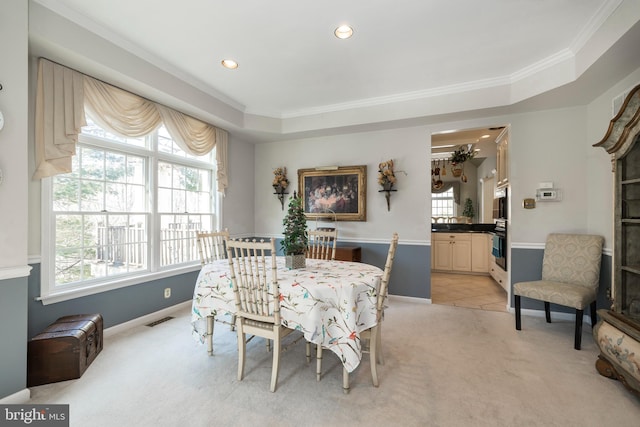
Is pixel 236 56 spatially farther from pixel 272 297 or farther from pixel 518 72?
pixel 518 72

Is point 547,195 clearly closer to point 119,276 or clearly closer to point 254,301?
point 254,301

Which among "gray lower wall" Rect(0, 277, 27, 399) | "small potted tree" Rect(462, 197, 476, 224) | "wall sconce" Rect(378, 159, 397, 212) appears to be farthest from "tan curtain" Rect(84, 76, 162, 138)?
"small potted tree" Rect(462, 197, 476, 224)

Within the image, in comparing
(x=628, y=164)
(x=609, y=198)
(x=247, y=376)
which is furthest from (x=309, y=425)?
(x=609, y=198)

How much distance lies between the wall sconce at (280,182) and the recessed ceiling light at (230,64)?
6.41ft

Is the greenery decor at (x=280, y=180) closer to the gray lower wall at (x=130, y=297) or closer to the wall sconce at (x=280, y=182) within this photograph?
the wall sconce at (x=280, y=182)

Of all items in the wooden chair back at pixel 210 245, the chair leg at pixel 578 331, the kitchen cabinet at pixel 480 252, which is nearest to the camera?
the chair leg at pixel 578 331

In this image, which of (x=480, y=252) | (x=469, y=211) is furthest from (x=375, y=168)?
(x=469, y=211)

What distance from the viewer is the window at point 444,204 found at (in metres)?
7.70

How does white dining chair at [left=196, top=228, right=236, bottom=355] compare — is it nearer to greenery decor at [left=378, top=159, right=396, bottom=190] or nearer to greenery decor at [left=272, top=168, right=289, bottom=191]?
greenery decor at [left=272, top=168, right=289, bottom=191]

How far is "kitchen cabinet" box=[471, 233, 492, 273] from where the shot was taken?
18.5 feet

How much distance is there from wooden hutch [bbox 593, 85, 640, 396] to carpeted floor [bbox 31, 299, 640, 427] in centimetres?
32

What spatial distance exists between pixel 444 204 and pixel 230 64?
21.8ft

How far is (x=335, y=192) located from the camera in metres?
4.52

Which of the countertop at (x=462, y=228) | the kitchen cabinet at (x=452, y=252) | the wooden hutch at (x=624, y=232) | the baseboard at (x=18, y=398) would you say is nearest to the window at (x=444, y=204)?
the countertop at (x=462, y=228)
